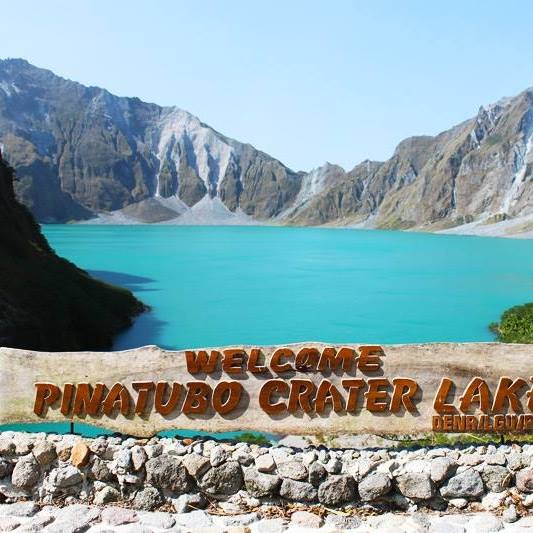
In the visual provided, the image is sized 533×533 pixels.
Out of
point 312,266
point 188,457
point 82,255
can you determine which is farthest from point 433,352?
point 82,255

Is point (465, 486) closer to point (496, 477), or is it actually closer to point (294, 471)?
point (496, 477)

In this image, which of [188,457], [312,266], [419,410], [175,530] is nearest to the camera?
[175,530]

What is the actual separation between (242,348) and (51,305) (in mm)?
25164

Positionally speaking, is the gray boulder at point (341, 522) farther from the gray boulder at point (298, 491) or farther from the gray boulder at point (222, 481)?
the gray boulder at point (222, 481)

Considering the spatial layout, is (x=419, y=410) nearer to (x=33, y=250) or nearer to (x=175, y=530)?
(x=175, y=530)

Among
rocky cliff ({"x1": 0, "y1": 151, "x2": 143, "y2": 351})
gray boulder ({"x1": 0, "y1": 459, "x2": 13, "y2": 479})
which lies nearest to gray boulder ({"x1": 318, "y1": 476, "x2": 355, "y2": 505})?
gray boulder ({"x1": 0, "y1": 459, "x2": 13, "y2": 479})

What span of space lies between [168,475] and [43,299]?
25.6 meters

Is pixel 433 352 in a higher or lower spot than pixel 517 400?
higher

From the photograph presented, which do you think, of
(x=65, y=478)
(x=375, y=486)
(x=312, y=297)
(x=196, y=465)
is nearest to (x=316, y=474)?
(x=375, y=486)

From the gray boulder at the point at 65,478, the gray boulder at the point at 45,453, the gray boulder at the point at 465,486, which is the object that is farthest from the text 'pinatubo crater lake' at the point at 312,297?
the gray boulder at the point at 465,486

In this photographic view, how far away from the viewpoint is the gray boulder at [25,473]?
823cm

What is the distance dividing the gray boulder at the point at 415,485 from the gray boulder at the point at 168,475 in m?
2.76

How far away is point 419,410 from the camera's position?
869cm

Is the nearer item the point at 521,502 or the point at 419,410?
the point at 521,502
